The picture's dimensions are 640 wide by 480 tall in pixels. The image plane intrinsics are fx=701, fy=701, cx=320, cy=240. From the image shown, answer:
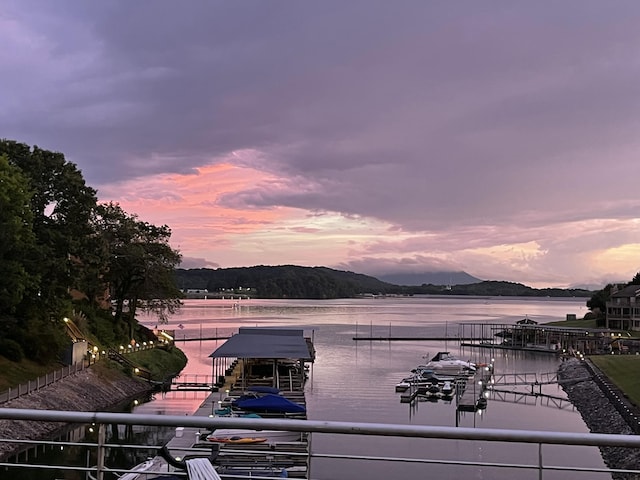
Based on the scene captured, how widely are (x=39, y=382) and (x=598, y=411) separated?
24.1m

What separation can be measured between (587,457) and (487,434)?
2205 cm

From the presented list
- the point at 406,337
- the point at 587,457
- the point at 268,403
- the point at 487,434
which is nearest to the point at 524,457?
the point at 587,457

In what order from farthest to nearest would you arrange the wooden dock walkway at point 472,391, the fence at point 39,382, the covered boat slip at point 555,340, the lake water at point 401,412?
the covered boat slip at point 555,340 → the wooden dock walkway at point 472,391 → the fence at point 39,382 → the lake water at point 401,412

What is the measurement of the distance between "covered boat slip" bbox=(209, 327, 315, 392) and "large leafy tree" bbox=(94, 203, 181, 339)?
33.1 ft

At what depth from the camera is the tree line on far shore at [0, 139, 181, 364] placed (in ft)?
91.9

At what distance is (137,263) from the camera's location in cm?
4416

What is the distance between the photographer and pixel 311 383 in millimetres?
41250

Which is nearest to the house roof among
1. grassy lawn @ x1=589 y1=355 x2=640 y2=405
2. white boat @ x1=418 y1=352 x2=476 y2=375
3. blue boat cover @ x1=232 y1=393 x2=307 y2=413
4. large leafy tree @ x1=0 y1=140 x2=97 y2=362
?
grassy lawn @ x1=589 y1=355 x2=640 y2=405

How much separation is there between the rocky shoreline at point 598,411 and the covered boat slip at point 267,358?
1265 centimetres

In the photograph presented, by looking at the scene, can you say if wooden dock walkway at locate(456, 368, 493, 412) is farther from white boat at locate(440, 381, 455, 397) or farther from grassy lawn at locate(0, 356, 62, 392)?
grassy lawn at locate(0, 356, 62, 392)

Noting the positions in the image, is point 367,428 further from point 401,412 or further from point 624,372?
point 624,372

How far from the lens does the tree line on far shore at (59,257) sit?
28016 mm

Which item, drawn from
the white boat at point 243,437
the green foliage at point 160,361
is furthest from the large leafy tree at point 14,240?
the white boat at point 243,437

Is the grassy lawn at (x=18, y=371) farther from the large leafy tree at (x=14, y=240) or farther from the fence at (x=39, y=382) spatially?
the large leafy tree at (x=14, y=240)
